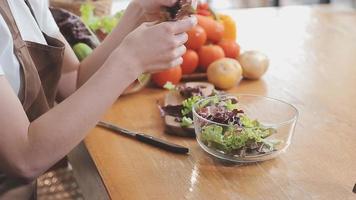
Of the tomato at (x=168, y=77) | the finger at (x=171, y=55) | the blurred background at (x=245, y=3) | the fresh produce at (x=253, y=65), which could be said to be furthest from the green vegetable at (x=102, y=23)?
the blurred background at (x=245, y=3)

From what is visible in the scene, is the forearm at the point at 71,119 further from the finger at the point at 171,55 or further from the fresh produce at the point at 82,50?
the fresh produce at the point at 82,50

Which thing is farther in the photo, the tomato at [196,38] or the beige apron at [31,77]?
the tomato at [196,38]

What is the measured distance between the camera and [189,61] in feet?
4.50

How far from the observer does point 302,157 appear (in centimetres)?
101

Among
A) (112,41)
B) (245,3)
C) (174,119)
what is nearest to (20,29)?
(112,41)

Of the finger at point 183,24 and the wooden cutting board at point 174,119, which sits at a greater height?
the finger at point 183,24

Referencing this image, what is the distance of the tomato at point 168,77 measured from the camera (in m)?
1.32

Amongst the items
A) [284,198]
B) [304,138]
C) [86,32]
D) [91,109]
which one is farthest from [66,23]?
[284,198]

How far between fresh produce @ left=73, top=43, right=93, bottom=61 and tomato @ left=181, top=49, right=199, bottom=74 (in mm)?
222

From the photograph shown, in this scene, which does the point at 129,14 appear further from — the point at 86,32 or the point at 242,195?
the point at 242,195

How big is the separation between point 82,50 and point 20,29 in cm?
29

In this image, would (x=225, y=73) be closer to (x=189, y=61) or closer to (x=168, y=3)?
(x=189, y=61)

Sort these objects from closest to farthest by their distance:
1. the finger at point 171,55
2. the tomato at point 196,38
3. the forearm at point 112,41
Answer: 1. the finger at point 171,55
2. the forearm at point 112,41
3. the tomato at point 196,38

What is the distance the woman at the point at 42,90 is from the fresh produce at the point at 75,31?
0.80 feet
